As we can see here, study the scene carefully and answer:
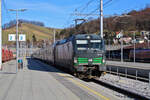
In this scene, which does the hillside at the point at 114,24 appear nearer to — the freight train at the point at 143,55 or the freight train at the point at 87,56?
the freight train at the point at 143,55

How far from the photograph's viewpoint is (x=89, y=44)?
17.6 m

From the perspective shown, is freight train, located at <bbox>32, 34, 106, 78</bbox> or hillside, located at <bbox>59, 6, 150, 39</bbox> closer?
freight train, located at <bbox>32, 34, 106, 78</bbox>

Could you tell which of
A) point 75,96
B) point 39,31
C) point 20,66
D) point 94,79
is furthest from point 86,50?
point 39,31

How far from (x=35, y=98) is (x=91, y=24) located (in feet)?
96.8

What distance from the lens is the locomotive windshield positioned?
1744cm

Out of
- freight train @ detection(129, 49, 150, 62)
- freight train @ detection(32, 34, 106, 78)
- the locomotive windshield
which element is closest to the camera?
freight train @ detection(32, 34, 106, 78)

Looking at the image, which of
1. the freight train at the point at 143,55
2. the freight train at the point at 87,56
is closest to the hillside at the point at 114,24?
the freight train at the point at 143,55

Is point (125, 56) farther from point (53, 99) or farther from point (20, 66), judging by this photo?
point (53, 99)

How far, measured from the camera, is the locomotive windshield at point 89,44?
57.2 ft

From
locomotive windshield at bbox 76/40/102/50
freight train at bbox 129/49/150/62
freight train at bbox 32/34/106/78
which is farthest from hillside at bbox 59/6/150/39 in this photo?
freight train at bbox 32/34/106/78

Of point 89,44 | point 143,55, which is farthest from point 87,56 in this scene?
point 143,55

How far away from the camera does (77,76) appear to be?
59.1 ft

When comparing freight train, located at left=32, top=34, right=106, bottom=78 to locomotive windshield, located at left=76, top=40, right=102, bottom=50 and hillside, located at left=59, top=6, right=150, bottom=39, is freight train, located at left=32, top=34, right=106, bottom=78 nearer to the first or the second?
locomotive windshield, located at left=76, top=40, right=102, bottom=50

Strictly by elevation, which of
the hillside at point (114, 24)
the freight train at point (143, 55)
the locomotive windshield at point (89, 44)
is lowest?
the freight train at point (143, 55)
